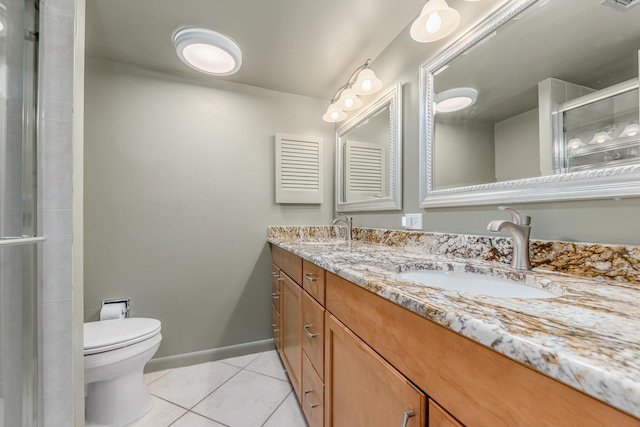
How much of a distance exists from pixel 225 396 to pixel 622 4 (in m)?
2.30

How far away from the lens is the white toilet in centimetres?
122

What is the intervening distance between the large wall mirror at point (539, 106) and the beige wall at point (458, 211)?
0.14 ft

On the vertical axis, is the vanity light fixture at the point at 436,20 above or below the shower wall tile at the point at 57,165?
above

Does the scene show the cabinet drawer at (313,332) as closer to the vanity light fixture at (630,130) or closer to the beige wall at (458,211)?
the beige wall at (458,211)

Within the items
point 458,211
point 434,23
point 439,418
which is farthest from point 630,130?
point 439,418

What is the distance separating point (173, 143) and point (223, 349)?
157cm

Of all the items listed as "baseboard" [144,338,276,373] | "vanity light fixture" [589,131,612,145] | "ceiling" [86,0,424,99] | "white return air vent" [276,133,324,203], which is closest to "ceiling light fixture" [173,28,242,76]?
"ceiling" [86,0,424,99]

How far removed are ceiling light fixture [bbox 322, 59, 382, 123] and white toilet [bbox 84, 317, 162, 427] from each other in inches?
72.9

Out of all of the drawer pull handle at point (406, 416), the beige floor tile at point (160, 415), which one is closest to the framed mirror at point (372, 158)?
the drawer pull handle at point (406, 416)

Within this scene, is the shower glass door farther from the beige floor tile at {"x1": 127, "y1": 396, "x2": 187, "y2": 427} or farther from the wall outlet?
the wall outlet

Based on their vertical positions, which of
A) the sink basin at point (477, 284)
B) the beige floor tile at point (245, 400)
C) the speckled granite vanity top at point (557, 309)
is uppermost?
the speckled granite vanity top at point (557, 309)

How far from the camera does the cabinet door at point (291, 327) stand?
133 centimetres

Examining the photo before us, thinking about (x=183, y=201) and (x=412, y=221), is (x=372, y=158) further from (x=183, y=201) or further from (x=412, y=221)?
(x=183, y=201)

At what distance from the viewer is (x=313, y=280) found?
112 centimetres
